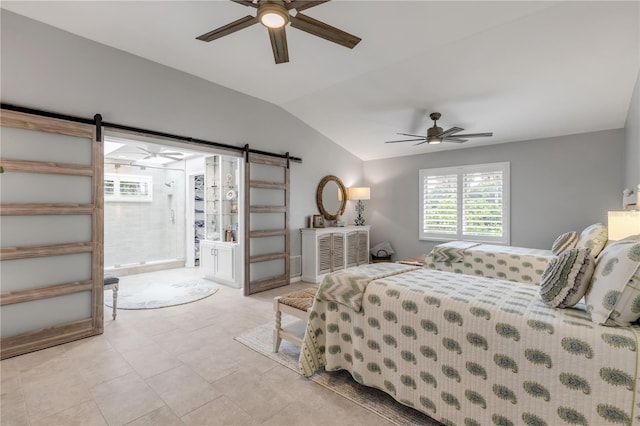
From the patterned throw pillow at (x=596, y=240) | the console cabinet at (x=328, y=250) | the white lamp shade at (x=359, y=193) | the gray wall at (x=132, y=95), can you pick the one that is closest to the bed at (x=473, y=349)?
the patterned throw pillow at (x=596, y=240)

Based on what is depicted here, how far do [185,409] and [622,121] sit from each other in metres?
6.15

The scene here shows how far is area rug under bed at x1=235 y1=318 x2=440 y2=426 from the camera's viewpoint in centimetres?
189

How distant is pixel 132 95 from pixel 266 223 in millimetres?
2474

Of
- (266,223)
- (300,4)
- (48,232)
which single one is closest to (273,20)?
(300,4)

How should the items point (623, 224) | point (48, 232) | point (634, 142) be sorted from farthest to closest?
point (634, 142) < point (48, 232) < point (623, 224)

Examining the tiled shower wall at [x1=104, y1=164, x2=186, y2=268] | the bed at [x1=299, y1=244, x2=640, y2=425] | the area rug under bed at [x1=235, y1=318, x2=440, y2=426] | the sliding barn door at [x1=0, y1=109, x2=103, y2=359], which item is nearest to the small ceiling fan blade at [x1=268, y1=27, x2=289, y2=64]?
the bed at [x1=299, y1=244, x2=640, y2=425]

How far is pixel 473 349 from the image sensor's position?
1.61 m

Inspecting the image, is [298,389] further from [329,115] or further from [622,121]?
[622,121]

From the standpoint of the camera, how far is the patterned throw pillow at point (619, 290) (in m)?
1.30

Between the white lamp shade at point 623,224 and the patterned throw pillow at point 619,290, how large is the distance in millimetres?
1360

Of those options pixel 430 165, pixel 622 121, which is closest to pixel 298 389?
pixel 430 165

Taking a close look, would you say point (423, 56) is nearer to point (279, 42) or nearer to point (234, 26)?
point (279, 42)

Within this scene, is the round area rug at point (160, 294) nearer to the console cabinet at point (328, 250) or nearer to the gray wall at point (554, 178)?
the console cabinet at point (328, 250)

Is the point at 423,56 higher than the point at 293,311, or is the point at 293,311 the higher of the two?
the point at 423,56
